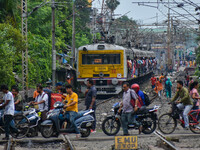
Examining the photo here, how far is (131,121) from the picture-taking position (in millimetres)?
11781

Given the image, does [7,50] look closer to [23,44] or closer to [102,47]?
[23,44]

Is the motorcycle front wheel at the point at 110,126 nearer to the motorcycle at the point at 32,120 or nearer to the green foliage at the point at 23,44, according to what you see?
the motorcycle at the point at 32,120

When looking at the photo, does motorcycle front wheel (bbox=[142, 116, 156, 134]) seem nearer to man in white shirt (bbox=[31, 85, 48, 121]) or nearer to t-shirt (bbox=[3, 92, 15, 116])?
man in white shirt (bbox=[31, 85, 48, 121])

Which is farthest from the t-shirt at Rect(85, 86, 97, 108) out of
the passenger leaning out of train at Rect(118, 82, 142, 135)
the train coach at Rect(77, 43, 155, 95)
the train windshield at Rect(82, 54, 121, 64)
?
the train windshield at Rect(82, 54, 121, 64)

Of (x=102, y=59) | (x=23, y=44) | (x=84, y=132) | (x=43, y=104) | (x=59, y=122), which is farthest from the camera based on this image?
(x=102, y=59)

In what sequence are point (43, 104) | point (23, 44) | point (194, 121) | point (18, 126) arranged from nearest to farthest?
point (18, 126)
point (194, 121)
point (43, 104)
point (23, 44)

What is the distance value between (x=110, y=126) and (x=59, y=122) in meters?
1.45

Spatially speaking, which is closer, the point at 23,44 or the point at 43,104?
the point at 43,104

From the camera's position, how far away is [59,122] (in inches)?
447

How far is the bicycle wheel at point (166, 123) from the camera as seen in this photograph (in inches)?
481

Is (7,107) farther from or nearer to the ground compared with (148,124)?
farther from the ground

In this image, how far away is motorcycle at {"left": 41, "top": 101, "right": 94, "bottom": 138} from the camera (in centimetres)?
1126

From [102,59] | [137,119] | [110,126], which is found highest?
[102,59]

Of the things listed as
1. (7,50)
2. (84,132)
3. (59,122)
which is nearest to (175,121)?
(84,132)
